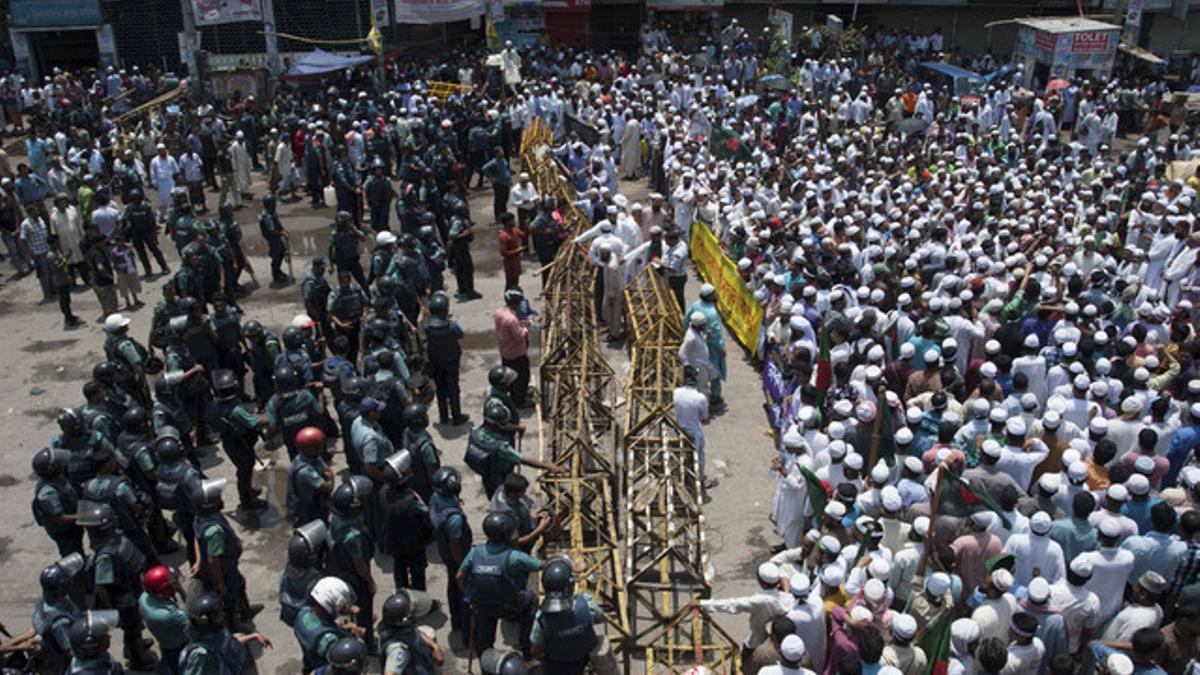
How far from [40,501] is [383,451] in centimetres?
265

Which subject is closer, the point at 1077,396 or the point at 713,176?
the point at 1077,396

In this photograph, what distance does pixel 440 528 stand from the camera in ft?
22.6

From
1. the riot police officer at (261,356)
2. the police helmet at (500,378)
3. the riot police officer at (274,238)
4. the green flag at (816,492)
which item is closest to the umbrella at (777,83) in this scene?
the riot police officer at (274,238)

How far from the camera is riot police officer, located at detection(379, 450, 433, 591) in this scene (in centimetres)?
708

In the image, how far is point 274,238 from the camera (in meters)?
14.6

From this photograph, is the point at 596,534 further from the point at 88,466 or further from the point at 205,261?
the point at 205,261

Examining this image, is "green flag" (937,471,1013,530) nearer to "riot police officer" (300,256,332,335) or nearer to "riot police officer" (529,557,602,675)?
"riot police officer" (529,557,602,675)

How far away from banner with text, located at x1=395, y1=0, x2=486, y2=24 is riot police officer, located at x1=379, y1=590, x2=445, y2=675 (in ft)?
80.6

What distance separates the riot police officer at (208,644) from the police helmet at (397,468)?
165 cm

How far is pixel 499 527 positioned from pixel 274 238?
32.3 ft

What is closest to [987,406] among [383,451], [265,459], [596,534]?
[596,534]

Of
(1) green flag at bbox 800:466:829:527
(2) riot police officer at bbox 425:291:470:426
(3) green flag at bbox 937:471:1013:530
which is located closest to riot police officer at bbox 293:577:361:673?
(1) green flag at bbox 800:466:829:527

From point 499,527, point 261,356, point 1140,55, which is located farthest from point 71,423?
point 1140,55

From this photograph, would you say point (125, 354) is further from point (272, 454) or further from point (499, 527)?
point (499, 527)
